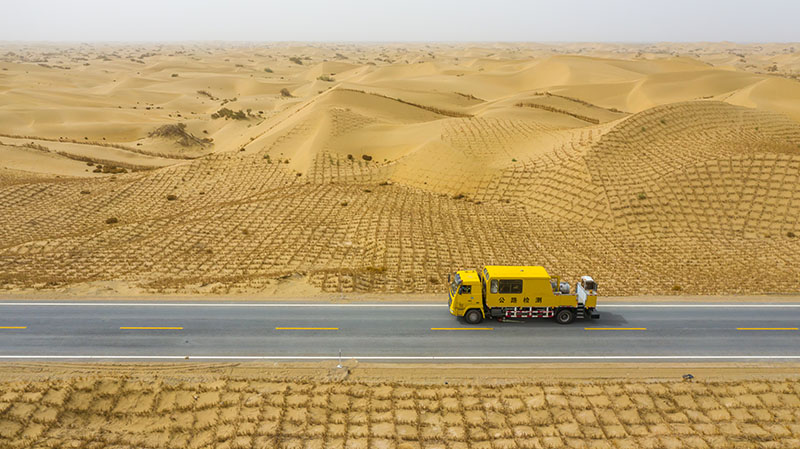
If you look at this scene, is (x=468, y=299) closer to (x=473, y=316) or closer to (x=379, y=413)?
(x=473, y=316)

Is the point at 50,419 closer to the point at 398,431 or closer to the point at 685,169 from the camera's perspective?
the point at 398,431

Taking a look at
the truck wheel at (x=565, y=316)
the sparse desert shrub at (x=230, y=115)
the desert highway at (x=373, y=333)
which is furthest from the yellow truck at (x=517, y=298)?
the sparse desert shrub at (x=230, y=115)

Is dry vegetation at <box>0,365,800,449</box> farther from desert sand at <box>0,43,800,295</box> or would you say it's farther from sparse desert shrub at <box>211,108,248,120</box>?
sparse desert shrub at <box>211,108,248,120</box>

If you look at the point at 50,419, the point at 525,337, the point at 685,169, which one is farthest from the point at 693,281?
the point at 50,419

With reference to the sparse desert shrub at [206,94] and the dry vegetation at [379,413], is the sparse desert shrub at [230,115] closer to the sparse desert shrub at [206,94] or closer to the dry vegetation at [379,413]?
the sparse desert shrub at [206,94]

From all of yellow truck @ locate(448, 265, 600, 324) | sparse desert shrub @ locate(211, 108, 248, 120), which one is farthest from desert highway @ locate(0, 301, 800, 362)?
sparse desert shrub @ locate(211, 108, 248, 120)
